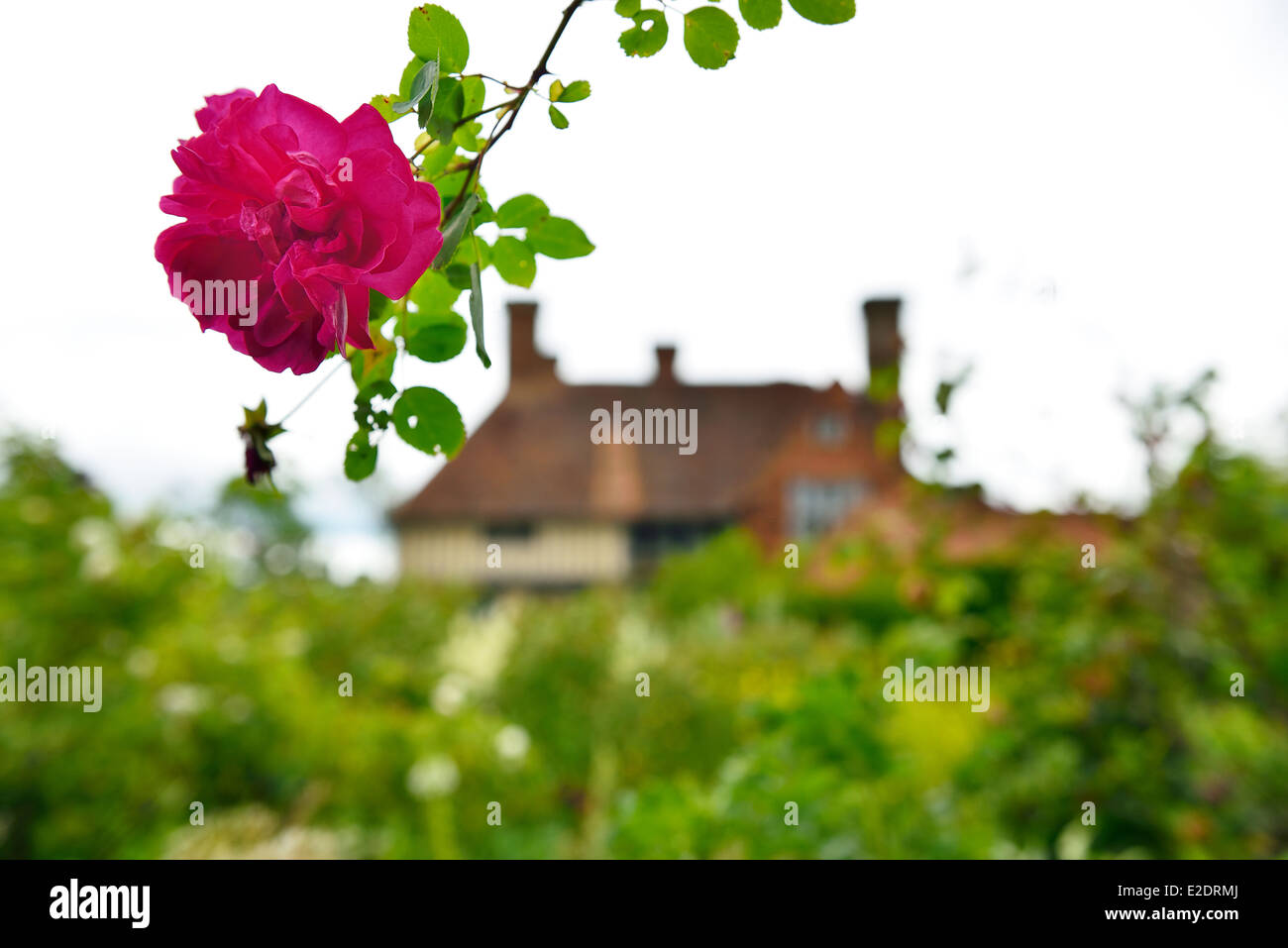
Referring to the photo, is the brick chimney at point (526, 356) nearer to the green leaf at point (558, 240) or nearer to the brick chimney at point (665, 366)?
the brick chimney at point (665, 366)

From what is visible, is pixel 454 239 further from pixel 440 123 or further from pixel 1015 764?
pixel 1015 764

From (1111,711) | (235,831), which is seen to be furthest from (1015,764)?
(235,831)

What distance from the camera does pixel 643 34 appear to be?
621 mm

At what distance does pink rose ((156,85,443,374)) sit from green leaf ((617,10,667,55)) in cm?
23

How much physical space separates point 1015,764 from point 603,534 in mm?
16151

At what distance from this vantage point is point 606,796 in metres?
4.12

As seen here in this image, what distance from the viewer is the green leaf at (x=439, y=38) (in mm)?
533

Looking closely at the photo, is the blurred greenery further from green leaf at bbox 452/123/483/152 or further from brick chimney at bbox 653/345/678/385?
brick chimney at bbox 653/345/678/385

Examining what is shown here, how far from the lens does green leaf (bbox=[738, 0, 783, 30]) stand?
0.60 metres

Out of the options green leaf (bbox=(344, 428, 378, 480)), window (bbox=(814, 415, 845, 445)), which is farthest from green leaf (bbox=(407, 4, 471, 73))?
window (bbox=(814, 415, 845, 445))

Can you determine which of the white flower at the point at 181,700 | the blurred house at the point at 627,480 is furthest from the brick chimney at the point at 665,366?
the white flower at the point at 181,700

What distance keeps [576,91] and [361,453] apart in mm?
261
